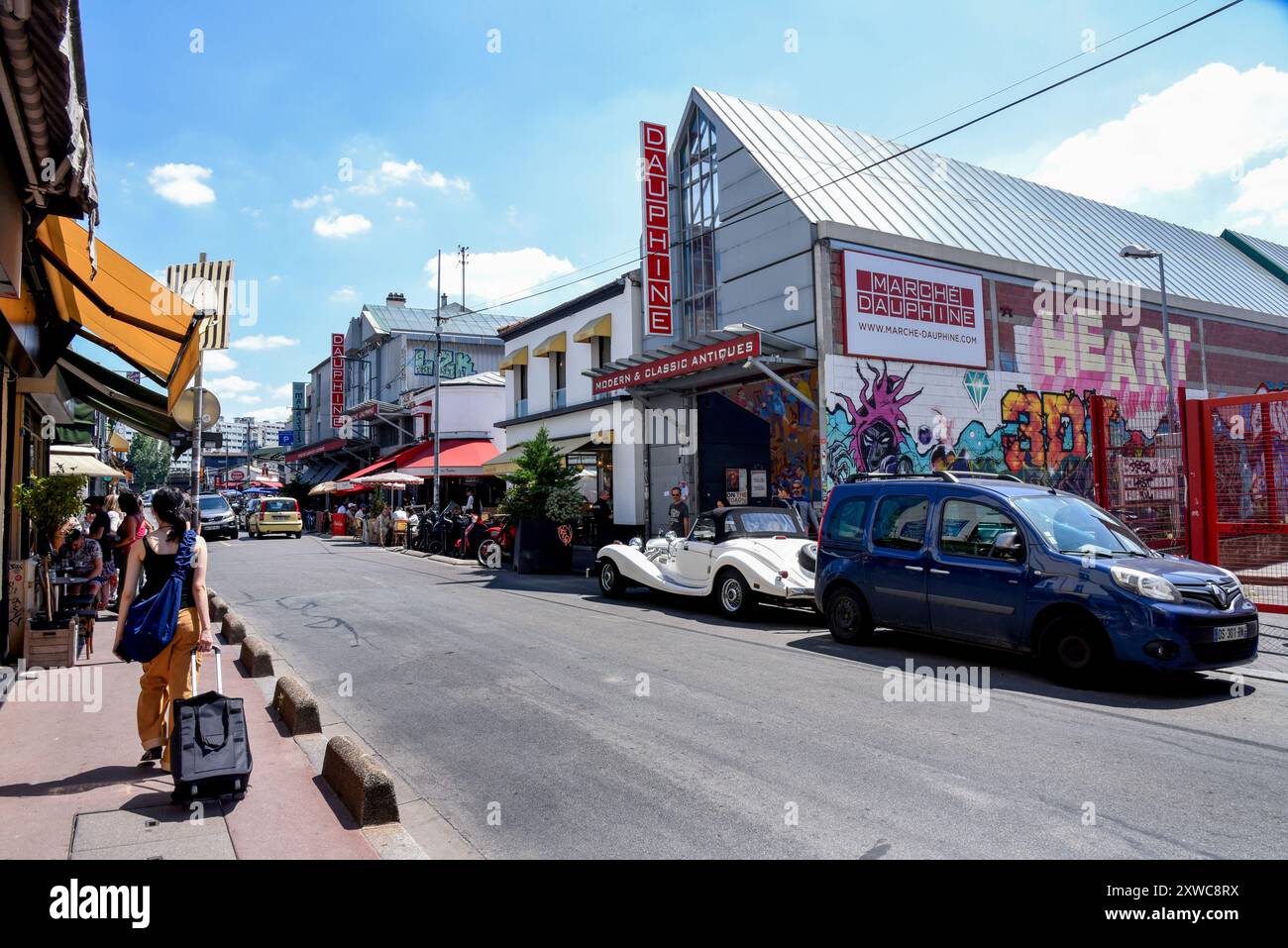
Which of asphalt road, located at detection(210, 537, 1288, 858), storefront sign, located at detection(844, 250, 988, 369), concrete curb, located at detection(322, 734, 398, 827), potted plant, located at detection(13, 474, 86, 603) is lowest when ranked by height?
asphalt road, located at detection(210, 537, 1288, 858)

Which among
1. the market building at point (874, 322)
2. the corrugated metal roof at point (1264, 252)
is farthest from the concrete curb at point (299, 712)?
the corrugated metal roof at point (1264, 252)

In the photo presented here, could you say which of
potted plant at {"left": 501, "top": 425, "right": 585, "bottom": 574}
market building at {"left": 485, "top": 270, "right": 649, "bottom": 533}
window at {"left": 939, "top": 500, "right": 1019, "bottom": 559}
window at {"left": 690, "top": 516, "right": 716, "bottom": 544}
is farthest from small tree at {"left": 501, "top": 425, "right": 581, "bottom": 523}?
window at {"left": 939, "top": 500, "right": 1019, "bottom": 559}

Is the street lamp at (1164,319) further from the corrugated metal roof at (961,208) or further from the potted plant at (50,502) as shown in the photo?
the potted plant at (50,502)

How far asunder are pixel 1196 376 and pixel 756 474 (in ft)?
46.5

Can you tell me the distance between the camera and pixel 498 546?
20.4 metres

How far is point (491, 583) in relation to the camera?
16453 millimetres

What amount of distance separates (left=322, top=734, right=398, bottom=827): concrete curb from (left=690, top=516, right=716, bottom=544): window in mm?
7991

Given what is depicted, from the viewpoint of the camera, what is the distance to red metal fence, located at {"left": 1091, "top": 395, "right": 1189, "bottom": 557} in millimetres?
13109

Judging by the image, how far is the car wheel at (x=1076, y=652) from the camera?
7.05m

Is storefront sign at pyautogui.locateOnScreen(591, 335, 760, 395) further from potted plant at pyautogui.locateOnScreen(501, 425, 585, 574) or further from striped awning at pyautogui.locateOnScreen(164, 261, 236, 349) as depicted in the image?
striped awning at pyautogui.locateOnScreen(164, 261, 236, 349)

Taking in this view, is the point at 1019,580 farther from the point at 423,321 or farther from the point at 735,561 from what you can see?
the point at 423,321

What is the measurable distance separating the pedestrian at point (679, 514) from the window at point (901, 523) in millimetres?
8782

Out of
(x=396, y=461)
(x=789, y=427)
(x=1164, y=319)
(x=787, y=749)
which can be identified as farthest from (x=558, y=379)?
(x=787, y=749)

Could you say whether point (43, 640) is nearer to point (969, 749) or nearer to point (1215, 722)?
point (969, 749)
